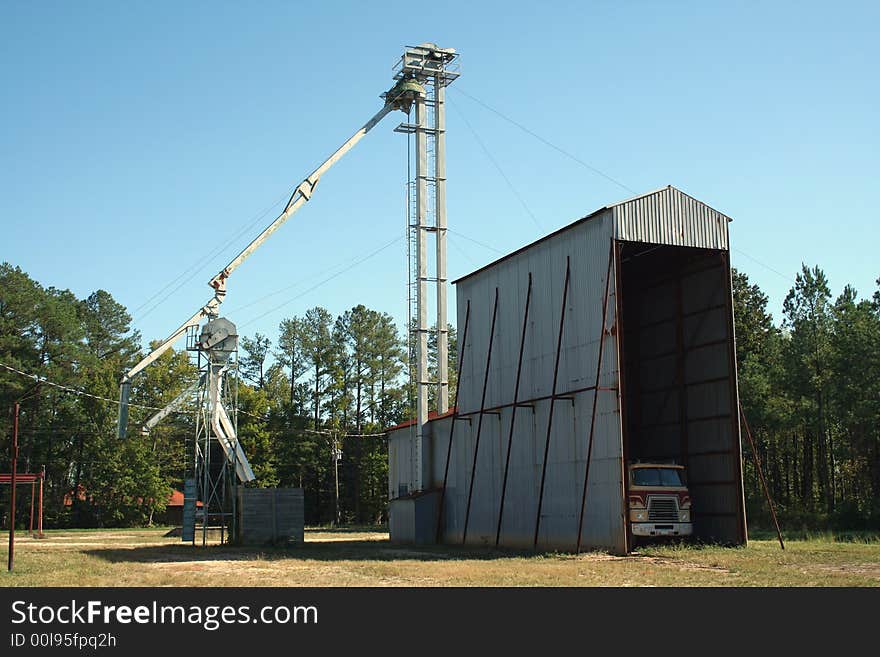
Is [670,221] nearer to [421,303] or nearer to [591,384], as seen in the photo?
[591,384]

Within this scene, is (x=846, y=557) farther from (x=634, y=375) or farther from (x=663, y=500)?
(x=634, y=375)

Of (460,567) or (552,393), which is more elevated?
(552,393)

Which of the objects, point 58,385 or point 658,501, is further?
point 58,385

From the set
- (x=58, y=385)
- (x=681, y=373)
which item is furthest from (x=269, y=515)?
(x=58, y=385)

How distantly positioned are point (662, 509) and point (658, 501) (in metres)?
0.28

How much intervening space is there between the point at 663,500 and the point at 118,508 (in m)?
59.8

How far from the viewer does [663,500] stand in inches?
1098

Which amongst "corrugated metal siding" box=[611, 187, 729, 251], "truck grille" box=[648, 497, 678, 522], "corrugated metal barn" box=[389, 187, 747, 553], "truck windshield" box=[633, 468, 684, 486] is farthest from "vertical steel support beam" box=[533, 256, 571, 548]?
"truck grille" box=[648, 497, 678, 522]

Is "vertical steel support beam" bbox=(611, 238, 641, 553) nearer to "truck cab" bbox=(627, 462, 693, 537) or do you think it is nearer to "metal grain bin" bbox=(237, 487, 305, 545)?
"truck cab" bbox=(627, 462, 693, 537)

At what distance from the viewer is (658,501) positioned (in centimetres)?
2778

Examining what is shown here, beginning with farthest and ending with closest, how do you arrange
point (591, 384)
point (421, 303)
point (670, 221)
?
1. point (421, 303)
2. point (670, 221)
3. point (591, 384)

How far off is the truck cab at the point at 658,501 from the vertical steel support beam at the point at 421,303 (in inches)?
520

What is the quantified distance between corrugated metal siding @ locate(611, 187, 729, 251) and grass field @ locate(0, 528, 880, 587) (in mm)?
9361
